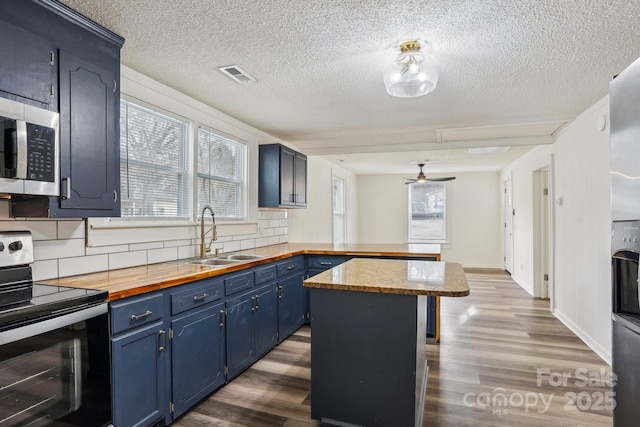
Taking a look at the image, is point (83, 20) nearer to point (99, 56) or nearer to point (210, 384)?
point (99, 56)

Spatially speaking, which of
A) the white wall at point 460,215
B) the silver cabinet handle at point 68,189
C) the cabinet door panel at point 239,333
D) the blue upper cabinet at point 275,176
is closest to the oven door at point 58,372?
the silver cabinet handle at point 68,189

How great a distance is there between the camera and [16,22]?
1.58 m

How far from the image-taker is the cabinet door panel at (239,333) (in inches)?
103

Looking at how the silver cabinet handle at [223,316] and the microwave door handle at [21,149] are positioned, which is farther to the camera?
the silver cabinet handle at [223,316]

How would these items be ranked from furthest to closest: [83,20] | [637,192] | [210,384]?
[210,384], [83,20], [637,192]

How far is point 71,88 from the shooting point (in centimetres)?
182

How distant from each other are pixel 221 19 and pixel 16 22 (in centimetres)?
91

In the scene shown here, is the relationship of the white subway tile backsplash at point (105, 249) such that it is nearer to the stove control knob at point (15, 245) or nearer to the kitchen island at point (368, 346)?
the stove control knob at point (15, 245)

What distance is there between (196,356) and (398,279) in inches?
53.7

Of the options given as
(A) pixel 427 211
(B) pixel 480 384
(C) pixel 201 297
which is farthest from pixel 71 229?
(A) pixel 427 211

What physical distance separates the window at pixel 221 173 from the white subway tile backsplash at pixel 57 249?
3.88ft

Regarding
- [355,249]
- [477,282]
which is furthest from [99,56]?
[477,282]

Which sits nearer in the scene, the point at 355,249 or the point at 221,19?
the point at 221,19

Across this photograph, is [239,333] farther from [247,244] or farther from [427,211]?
[427,211]
